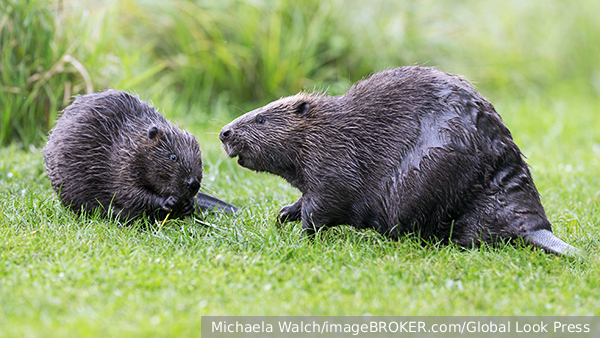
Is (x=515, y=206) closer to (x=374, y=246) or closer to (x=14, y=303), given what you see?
(x=374, y=246)

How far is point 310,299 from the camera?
3014 millimetres

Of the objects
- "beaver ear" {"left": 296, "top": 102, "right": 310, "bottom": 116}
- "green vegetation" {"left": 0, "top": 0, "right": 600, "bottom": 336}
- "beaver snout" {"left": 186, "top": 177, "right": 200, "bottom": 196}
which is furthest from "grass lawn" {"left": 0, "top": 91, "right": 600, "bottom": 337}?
"beaver ear" {"left": 296, "top": 102, "right": 310, "bottom": 116}

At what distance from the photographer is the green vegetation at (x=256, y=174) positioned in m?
2.99

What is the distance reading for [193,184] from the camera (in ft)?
14.1

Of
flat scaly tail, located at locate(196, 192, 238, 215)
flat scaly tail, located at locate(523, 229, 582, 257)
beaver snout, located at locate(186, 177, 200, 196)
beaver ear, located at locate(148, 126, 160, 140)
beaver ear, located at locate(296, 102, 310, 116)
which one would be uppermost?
beaver ear, located at locate(296, 102, 310, 116)

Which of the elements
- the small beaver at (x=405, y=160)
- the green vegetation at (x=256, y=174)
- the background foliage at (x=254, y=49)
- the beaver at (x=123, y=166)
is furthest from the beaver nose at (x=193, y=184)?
the background foliage at (x=254, y=49)

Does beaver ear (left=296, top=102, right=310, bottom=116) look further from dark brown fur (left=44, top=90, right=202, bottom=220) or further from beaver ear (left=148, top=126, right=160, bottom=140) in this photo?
beaver ear (left=148, top=126, right=160, bottom=140)

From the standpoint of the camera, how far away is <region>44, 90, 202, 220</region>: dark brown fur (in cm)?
431

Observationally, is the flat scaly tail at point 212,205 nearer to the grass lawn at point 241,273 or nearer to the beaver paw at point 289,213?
the grass lawn at point 241,273

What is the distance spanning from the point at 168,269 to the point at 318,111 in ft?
4.92

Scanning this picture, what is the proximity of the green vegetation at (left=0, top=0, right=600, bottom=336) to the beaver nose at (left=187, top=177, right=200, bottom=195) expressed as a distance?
0.23 meters

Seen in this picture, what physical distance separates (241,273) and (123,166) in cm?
149

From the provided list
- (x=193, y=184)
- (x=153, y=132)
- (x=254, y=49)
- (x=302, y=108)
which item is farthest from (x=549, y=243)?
(x=254, y=49)

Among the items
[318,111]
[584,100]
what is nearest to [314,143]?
[318,111]
